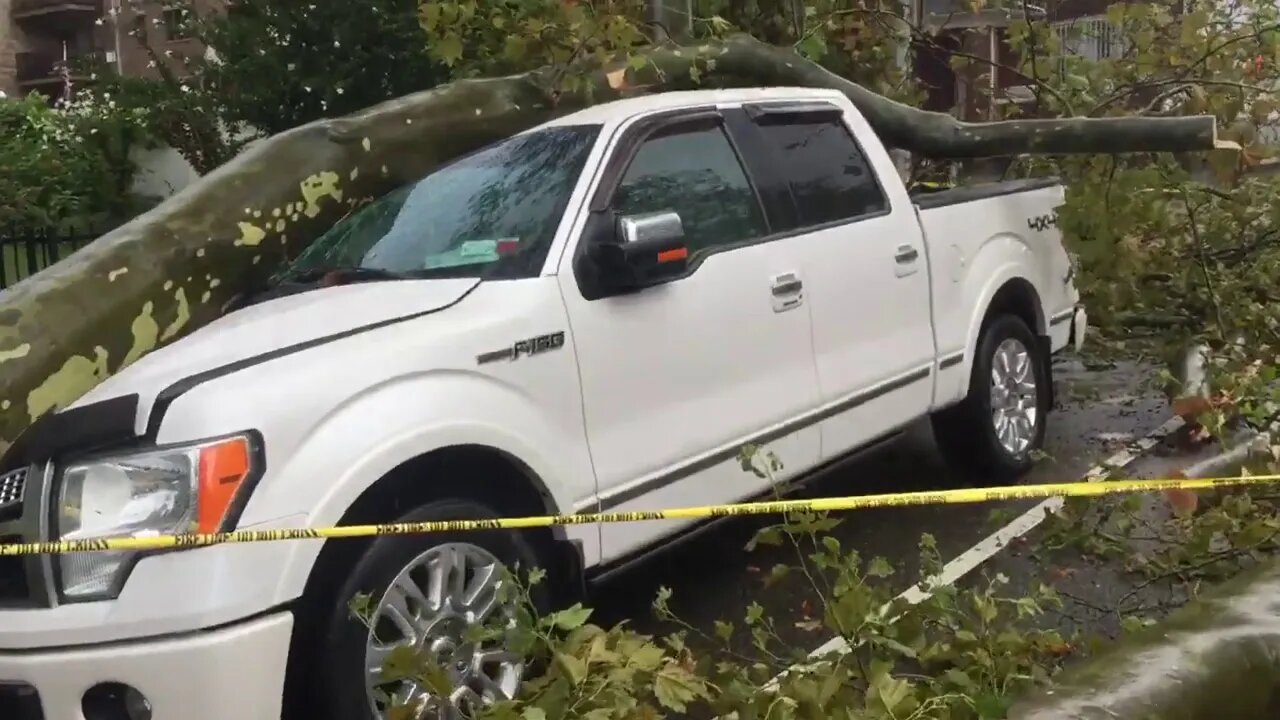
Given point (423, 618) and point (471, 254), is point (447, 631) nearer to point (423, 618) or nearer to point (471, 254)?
point (423, 618)

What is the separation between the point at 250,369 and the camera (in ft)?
10.4


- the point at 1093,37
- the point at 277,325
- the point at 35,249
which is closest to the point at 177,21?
the point at 35,249

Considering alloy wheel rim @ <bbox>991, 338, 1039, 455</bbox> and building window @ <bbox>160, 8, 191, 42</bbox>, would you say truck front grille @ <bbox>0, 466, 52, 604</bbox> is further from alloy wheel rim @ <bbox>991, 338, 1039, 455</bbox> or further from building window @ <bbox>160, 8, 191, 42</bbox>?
building window @ <bbox>160, 8, 191, 42</bbox>

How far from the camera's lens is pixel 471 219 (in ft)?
13.8

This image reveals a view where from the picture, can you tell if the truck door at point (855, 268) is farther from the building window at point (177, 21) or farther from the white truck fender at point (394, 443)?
the building window at point (177, 21)

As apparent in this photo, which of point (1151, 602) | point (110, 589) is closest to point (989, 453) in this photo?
point (1151, 602)

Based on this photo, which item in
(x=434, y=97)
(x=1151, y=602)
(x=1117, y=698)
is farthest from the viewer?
(x=434, y=97)

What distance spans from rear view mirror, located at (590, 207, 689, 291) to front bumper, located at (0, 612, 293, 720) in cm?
146

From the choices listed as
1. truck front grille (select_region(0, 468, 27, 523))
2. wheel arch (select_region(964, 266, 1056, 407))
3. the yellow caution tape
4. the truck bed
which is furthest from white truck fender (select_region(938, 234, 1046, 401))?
truck front grille (select_region(0, 468, 27, 523))

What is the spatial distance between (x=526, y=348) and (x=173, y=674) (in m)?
1.29

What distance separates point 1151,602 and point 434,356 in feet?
8.73

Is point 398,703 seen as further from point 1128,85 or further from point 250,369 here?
point 1128,85

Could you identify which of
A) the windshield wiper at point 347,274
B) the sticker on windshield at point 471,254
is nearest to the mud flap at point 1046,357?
the sticker on windshield at point 471,254

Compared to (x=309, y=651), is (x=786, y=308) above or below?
above
